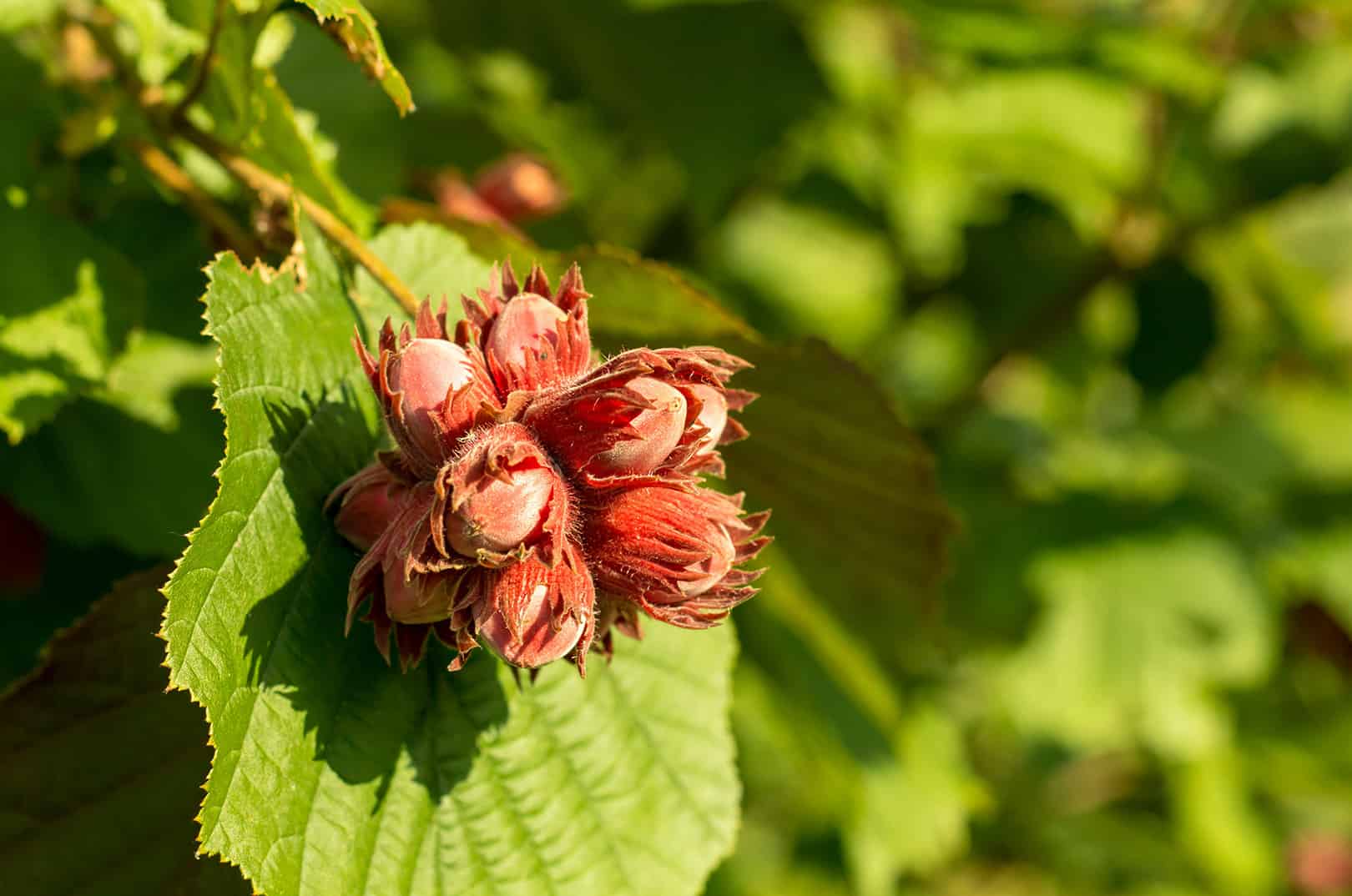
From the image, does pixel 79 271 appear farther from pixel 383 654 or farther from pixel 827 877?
pixel 827 877

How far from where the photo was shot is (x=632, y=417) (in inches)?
Result: 49.7

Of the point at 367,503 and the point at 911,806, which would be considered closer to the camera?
the point at 367,503

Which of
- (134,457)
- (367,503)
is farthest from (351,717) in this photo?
(134,457)

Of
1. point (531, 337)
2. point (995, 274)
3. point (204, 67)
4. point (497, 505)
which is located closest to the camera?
point (497, 505)

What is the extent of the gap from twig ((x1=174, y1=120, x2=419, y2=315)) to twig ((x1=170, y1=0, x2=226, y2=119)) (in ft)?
0.33

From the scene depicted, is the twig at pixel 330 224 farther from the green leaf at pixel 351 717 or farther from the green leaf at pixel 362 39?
the green leaf at pixel 362 39

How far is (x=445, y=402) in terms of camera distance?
1.27 meters

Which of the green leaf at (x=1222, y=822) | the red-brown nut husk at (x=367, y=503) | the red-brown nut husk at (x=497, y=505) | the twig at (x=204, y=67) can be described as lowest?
the green leaf at (x=1222, y=822)

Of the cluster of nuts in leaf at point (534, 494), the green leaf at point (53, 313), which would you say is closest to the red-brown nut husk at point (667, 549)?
the cluster of nuts in leaf at point (534, 494)

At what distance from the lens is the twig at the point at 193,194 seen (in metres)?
1.71

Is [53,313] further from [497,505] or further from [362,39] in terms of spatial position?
[497,505]

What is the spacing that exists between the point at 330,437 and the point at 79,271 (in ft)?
1.99

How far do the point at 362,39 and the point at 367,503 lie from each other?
0.63m

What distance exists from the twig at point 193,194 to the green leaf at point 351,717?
166 mm
